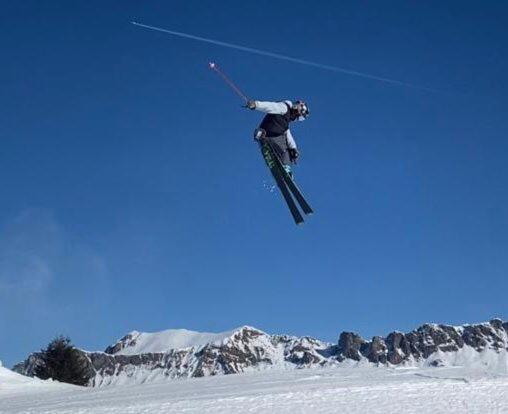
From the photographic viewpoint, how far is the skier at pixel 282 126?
16.7 meters

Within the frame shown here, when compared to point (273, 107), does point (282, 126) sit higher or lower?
higher

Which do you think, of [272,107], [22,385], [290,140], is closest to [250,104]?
[272,107]

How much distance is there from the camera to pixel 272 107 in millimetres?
16266

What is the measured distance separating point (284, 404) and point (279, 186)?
317 inches

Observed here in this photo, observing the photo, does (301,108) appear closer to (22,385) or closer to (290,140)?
(290,140)

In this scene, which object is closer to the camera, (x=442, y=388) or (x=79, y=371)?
(x=442, y=388)

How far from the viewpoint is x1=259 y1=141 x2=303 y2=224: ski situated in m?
18.1

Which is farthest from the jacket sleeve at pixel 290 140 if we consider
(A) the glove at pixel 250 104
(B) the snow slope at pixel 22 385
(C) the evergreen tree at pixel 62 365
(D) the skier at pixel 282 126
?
(C) the evergreen tree at pixel 62 365

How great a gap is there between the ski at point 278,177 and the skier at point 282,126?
20 centimetres

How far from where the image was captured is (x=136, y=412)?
11578 mm

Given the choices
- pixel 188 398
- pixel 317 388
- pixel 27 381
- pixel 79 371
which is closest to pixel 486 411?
pixel 317 388

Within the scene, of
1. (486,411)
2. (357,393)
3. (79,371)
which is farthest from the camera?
(79,371)

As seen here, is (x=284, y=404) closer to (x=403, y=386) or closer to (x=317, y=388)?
(x=317, y=388)

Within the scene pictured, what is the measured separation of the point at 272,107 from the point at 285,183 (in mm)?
3111
